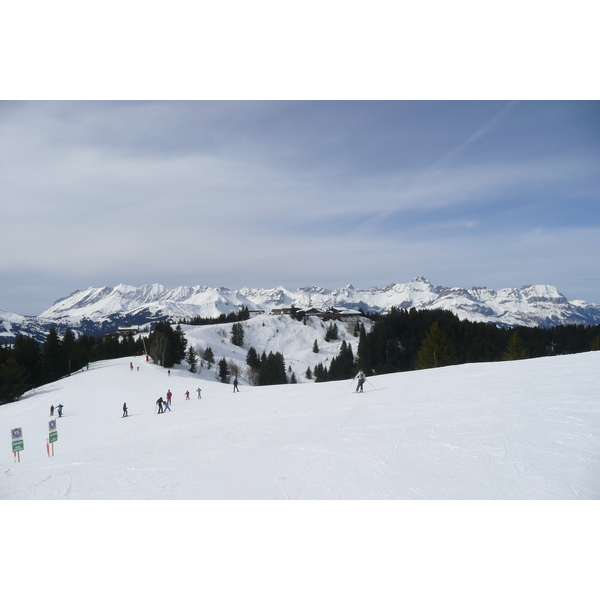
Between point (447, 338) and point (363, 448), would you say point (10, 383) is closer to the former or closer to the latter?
point (363, 448)

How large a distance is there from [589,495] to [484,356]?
204 ft

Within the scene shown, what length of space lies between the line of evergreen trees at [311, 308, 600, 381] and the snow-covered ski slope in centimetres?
4387

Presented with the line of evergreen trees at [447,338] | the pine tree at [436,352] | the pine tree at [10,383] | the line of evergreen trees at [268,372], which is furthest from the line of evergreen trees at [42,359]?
the pine tree at [436,352]

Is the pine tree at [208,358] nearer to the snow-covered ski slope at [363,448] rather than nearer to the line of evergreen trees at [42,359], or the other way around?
the line of evergreen trees at [42,359]

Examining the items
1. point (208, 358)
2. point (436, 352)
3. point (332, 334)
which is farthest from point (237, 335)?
point (436, 352)

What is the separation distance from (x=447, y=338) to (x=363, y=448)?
178 feet

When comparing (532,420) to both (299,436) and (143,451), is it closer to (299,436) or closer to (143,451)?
(299,436)

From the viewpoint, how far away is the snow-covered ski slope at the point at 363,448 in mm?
7613

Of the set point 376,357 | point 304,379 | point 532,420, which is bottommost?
point 304,379

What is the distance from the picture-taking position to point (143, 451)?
39.3 ft

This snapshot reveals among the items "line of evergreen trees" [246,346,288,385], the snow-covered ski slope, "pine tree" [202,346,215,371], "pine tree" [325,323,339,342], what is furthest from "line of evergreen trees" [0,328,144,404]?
"pine tree" [325,323,339,342]

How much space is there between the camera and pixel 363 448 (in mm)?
9773

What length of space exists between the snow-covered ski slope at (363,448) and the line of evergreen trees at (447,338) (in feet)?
144

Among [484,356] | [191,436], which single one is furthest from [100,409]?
[484,356]
